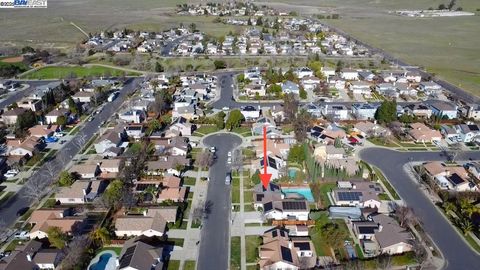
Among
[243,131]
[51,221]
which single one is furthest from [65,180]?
[243,131]

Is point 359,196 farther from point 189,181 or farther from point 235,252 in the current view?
point 189,181

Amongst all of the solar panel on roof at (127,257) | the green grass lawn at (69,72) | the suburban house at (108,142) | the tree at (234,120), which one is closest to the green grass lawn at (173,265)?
the solar panel on roof at (127,257)

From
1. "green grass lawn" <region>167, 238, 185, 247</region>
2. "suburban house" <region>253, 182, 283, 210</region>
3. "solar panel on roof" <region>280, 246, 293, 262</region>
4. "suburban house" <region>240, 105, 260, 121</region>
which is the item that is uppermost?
"suburban house" <region>240, 105, 260, 121</region>

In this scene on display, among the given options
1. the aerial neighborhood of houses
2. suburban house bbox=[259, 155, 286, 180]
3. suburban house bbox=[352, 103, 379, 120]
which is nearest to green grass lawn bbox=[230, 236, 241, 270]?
the aerial neighborhood of houses

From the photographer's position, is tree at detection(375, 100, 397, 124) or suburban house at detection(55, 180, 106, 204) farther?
tree at detection(375, 100, 397, 124)

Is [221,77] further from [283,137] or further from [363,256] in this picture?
[363,256]

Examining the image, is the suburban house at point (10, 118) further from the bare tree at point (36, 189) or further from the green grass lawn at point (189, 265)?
the green grass lawn at point (189, 265)

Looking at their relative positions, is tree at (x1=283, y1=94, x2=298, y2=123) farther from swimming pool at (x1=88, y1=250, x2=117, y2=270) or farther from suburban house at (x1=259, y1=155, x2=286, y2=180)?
swimming pool at (x1=88, y1=250, x2=117, y2=270)
